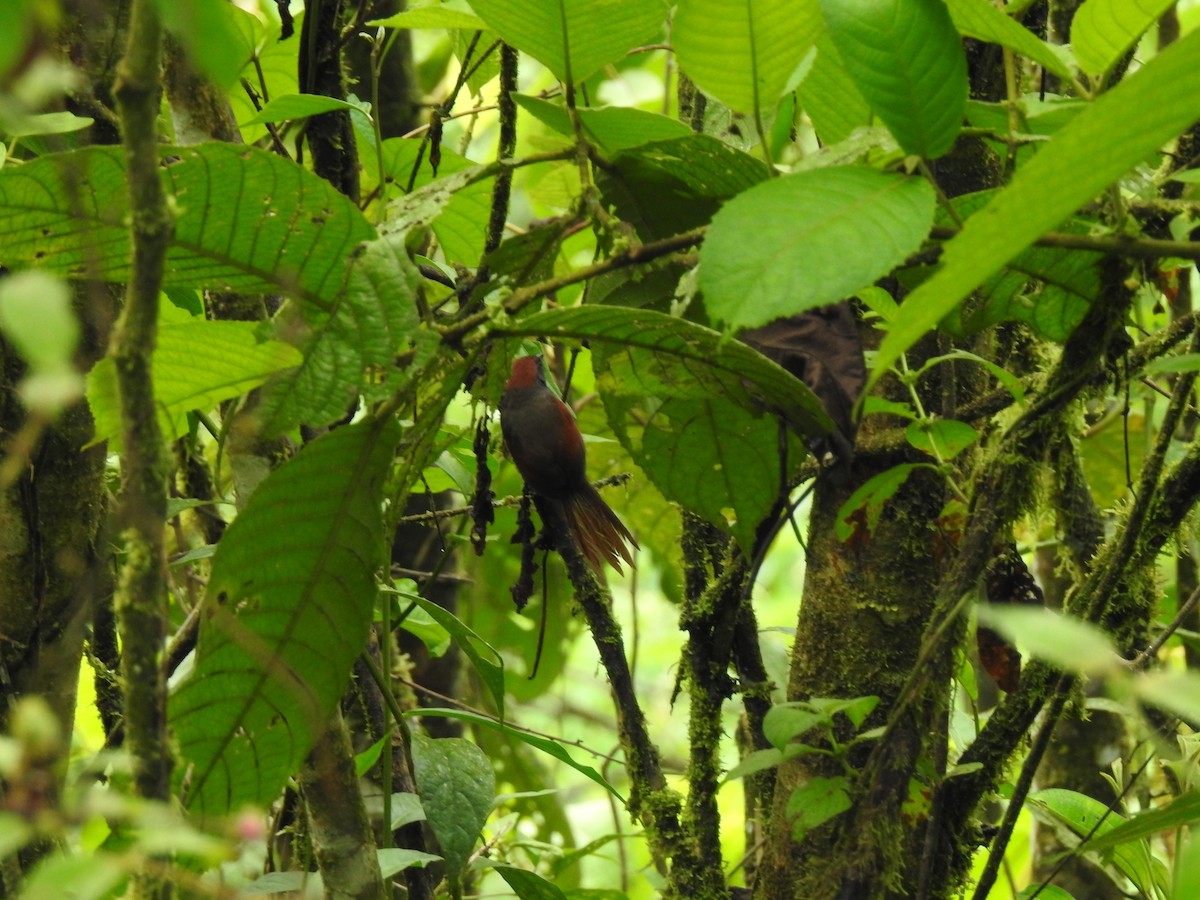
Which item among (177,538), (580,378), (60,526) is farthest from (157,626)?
(580,378)

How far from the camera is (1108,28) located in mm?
659

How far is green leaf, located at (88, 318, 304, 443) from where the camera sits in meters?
0.70

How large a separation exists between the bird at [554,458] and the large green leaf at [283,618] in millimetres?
237

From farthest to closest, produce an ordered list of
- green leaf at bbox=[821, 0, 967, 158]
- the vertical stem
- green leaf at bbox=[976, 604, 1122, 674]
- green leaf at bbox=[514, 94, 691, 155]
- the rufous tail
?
the rufous tail < green leaf at bbox=[514, 94, 691, 155] < green leaf at bbox=[821, 0, 967, 158] < the vertical stem < green leaf at bbox=[976, 604, 1122, 674]

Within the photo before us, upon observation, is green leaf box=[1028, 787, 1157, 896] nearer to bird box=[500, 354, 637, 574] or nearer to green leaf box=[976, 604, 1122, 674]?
bird box=[500, 354, 637, 574]

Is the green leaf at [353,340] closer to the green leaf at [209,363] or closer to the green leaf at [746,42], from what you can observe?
the green leaf at [209,363]

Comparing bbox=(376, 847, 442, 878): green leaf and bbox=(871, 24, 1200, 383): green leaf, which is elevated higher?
bbox=(871, 24, 1200, 383): green leaf

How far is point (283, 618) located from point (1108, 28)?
61cm

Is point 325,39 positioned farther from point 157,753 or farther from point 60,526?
point 157,753

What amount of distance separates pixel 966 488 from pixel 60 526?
2.76 feet

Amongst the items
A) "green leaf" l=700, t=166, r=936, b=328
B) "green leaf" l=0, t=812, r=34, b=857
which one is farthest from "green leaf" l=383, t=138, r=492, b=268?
"green leaf" l=0, t=812, r=34, b=857

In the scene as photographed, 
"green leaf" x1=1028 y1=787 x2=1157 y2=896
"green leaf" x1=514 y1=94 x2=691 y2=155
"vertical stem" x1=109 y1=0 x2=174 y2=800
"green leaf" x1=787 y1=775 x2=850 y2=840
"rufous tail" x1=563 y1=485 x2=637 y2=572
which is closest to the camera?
"vertical stem" x1=109 y1=0 x2=174 y2=800

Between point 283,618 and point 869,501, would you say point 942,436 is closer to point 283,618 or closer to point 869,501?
point 869,501

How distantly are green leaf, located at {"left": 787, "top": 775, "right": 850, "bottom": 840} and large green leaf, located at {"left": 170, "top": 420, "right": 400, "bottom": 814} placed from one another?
36 cm
